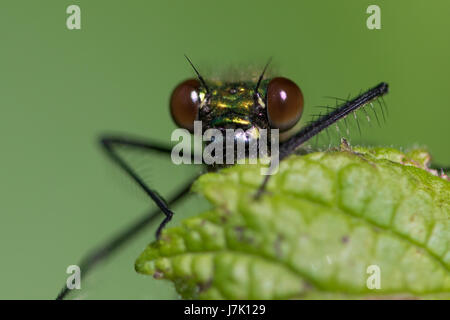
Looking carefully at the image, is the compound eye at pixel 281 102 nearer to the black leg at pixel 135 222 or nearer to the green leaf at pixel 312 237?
the black leg at pixel 135 222

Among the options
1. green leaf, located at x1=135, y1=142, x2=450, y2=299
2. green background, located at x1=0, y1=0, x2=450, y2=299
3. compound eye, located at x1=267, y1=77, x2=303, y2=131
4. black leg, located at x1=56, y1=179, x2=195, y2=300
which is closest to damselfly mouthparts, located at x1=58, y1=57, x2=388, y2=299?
compound eye, located at x1=267, y1=77, x2=303, y2=131

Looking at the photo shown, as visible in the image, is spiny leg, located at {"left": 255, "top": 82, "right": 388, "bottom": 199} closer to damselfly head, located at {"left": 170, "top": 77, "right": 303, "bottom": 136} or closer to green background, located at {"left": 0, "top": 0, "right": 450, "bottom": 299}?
damselfly head, located at {"left": 170, "top": 77, "right": 303, "bottom": 136}

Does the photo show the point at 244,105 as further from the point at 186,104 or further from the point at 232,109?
the point at 186,104

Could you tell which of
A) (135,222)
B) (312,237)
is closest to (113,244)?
(135,222)

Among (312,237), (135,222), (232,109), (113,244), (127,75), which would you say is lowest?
(312,237)

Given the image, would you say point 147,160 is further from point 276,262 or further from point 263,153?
point 276,262

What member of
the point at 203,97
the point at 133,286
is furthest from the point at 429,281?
the point at 133,286

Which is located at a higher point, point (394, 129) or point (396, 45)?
point (396, 45)
